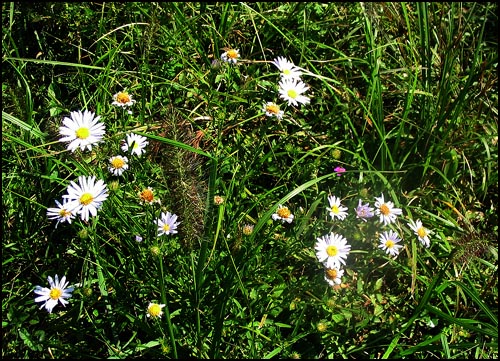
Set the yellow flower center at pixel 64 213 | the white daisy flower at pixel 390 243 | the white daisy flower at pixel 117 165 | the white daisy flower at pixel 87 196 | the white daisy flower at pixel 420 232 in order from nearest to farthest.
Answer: the white daisy flower at pixel 87 196 < the yellow flower center at pixel 64 213 < the white daisy flower at pixel 117 165 < the white daisy flower at pixel 390 243 < the white daisy flower at pixel 420 232

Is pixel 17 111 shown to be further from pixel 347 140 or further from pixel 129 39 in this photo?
pixel 347 140

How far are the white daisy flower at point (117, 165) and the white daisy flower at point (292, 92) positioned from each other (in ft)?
1.84

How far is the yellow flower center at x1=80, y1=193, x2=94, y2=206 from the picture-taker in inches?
57.0

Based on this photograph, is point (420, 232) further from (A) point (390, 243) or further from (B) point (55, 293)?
(B) point (55, 293)

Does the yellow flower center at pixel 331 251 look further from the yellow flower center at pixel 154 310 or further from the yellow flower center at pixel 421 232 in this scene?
the yellow flower center at pixel 154 310

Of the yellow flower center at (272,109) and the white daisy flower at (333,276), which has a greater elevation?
the yellow flower center at (272,109)

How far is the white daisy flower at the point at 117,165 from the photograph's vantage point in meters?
1.66

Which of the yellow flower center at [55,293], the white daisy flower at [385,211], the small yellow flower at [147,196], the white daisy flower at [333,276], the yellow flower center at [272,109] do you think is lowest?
the yellow flower center at [55,293]

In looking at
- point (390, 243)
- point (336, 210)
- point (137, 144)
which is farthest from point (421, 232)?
point (137, 144)

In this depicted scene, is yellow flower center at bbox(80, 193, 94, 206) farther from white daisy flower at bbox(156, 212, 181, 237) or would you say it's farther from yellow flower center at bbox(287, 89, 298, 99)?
yellow flower center at bbox(287, 89, 298, 99)

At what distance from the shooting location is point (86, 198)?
1451 mm

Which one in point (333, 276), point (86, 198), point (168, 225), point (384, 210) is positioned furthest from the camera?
point (384, 210)

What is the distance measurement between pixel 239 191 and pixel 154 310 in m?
0.54

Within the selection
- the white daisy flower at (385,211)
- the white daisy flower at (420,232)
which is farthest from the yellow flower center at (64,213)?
the white daisy flower at (420,232)
